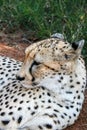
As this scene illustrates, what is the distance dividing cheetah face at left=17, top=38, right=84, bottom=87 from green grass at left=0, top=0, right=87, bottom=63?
52.3 inches

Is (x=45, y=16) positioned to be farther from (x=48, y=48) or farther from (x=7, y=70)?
(x=48, y=48)

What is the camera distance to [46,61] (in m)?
3.62

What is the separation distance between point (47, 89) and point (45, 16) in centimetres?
202

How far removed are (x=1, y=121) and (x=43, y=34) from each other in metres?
1.82

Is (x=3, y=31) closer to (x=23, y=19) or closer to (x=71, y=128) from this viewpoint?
(x=23, y=19)

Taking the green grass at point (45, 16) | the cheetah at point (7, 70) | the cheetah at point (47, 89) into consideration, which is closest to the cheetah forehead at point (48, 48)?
the cheetah at point (47, 89)

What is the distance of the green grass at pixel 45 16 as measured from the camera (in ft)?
16.8

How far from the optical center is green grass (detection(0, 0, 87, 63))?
5117 millimetres

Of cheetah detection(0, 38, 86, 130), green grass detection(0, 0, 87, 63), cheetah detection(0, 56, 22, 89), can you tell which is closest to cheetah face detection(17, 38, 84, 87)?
cheetah detection(0, 38, 86, 130)

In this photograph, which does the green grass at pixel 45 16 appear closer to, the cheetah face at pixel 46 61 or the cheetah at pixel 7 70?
the cheetah at pixel 7 70

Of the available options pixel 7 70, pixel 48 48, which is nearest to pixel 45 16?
pixel 7 70

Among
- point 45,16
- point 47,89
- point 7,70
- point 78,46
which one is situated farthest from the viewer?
point 45,16

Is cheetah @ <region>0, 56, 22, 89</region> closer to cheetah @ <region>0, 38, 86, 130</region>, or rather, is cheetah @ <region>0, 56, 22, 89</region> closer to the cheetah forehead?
cheetah @ <region>0, 38, 86, 130</region>

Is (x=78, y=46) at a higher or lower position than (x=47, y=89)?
higher
